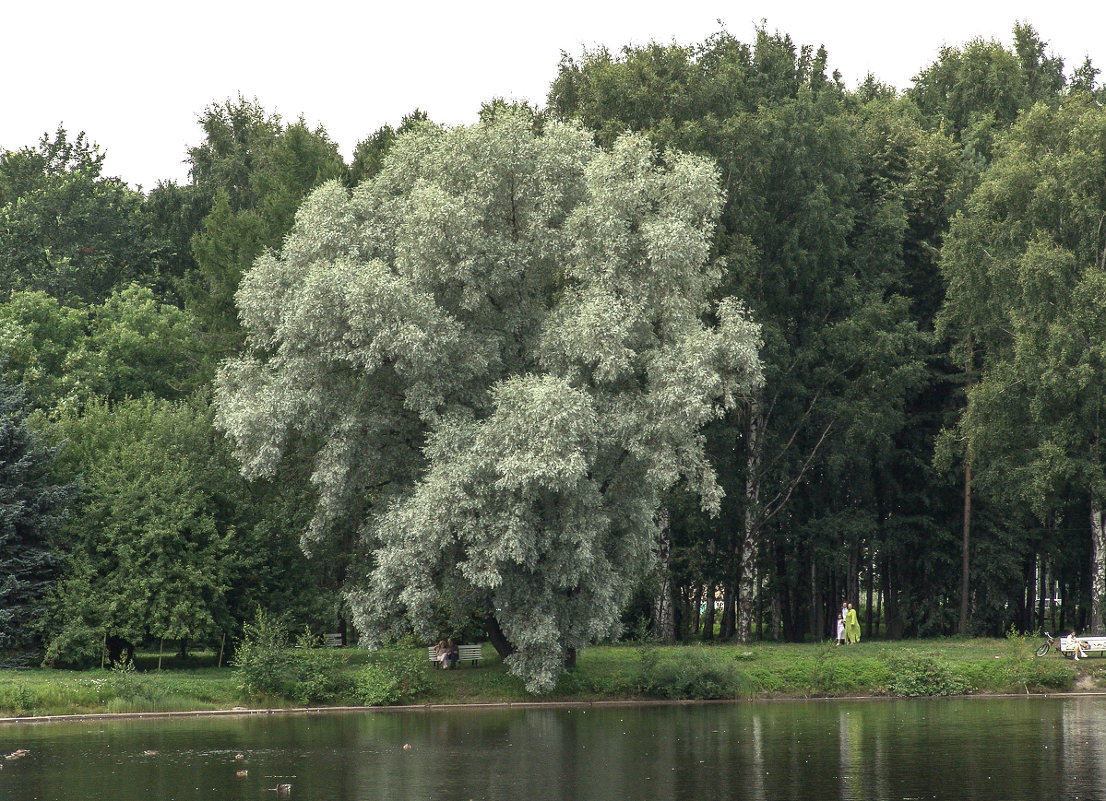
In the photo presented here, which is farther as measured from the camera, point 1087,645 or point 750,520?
point 750,520

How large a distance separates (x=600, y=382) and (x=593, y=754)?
44.2 feet

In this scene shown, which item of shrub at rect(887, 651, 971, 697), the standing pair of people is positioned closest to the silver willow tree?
shrub at rect(887, 651, 971, 697)

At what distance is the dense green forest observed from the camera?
119 feet

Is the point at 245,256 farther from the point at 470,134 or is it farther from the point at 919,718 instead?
the point at 919,718

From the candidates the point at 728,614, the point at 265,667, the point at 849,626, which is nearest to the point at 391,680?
the point at 265,667

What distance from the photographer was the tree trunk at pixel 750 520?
1967 inches

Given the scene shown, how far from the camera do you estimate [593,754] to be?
84.2ft

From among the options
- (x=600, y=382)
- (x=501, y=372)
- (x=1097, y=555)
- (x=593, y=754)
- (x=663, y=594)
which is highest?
(x=501, y=372)

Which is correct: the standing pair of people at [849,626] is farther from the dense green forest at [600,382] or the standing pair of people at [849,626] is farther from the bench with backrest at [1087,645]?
the bench with backrest at [1087,645]

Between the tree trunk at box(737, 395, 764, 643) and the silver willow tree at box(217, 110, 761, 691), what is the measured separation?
37.7 ft

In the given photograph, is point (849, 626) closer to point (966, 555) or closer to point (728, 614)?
point (966, 555)

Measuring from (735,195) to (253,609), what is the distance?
22757mm

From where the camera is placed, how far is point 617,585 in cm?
3691

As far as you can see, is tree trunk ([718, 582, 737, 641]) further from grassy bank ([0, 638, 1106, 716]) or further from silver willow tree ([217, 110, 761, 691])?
silver willow tree ([217, 110, 761, 691])
